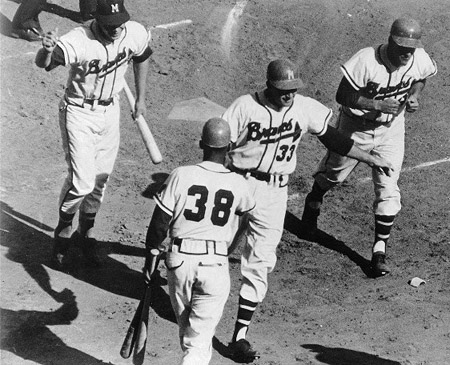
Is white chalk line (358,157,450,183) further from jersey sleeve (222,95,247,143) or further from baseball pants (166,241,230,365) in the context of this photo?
baseball pants (166,241,230,365)

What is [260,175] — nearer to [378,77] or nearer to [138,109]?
[138,109]

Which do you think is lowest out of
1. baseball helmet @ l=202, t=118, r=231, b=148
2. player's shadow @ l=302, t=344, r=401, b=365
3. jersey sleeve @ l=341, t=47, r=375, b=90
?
player's shadow @ l=302, t=344, r=401, b=365

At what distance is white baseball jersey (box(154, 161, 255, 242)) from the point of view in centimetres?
610

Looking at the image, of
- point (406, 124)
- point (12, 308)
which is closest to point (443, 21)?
point (406, 124)

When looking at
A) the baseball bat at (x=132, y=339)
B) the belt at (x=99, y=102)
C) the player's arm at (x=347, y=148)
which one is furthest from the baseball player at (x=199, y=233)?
the belt at (x=99, y=102)

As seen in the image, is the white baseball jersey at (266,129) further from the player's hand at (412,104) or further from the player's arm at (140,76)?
the player's hand at (412,104)

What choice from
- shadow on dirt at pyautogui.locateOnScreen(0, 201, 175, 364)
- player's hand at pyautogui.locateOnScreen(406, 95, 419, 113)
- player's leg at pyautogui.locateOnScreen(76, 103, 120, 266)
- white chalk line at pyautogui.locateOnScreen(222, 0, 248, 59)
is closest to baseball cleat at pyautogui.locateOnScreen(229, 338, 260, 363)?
shadow on dirt at pyautogui.locateOnScreen(0, 201, 175, 364)

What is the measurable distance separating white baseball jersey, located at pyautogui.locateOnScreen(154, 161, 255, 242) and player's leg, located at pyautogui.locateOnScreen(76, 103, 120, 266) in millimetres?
2193

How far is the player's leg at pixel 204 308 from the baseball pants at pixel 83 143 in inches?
88.3

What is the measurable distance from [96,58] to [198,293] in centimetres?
267

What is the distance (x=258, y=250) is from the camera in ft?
24.2

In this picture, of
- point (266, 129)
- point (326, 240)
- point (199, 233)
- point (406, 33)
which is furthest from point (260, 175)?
point (326, 240)

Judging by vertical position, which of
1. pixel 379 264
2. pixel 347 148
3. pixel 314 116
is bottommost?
pixel 379 264

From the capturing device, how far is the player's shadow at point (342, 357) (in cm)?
703
